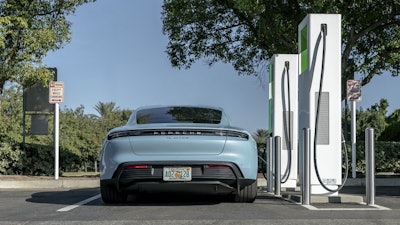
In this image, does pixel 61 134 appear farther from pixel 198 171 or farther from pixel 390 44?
pixel 198 171

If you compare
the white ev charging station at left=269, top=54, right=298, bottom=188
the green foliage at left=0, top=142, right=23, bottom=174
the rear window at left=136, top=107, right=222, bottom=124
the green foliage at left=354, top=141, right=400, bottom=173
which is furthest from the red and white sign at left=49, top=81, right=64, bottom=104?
the green foliage at left=354, top=141, right=400, bottom=173

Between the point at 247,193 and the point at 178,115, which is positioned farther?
the point at 178,115

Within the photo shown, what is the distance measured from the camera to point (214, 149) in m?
6.63

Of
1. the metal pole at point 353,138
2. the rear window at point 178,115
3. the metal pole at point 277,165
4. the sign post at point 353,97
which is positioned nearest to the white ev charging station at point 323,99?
the metal pole at point 277,165

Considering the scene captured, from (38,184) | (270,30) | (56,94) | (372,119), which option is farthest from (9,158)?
(372,119)

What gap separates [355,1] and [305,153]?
24.7 ft

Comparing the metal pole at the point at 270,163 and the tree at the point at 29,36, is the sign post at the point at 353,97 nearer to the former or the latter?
the metal pole at the point at 270,163

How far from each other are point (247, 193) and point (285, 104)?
3603 mm

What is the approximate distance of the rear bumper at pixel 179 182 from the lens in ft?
21.6

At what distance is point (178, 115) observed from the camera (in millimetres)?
7488

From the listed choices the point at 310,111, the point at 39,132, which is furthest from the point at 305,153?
the point at 39,132

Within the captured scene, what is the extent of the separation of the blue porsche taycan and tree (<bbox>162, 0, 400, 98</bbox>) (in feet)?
21.9

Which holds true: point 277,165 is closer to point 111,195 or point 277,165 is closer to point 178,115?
point 178,115

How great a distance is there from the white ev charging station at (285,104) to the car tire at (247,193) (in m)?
3.09
